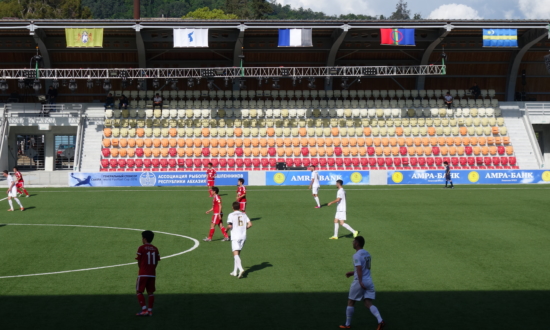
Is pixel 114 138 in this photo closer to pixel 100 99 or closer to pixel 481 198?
pixel 100 99

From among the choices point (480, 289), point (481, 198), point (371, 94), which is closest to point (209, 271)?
point (480, 289)

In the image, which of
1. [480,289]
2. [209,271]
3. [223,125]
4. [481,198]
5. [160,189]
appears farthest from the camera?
[223,125]

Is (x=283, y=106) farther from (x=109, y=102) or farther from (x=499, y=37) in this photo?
(x=499, y=37)

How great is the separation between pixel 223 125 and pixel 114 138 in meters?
7.98

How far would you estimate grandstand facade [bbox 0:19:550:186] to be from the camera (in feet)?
145

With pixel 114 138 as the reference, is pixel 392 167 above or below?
below

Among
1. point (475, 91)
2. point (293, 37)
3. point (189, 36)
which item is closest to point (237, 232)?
point (189, 36)

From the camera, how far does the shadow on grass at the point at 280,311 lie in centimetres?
1219

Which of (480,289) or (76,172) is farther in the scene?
(76,172)

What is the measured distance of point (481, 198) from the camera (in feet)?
105

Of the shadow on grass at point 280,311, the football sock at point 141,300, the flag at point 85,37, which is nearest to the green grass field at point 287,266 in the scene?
the shadow on grass at point 280,311

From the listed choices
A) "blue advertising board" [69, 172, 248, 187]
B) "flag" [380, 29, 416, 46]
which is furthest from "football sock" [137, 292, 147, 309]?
"flag" [380, 29, 416, 46]

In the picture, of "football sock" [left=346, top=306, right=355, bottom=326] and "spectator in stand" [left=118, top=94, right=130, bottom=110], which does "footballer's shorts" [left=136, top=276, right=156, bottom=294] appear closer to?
"football sock" [left=346, top=306, right=355, bottom=326]

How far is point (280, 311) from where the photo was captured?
516 inches
